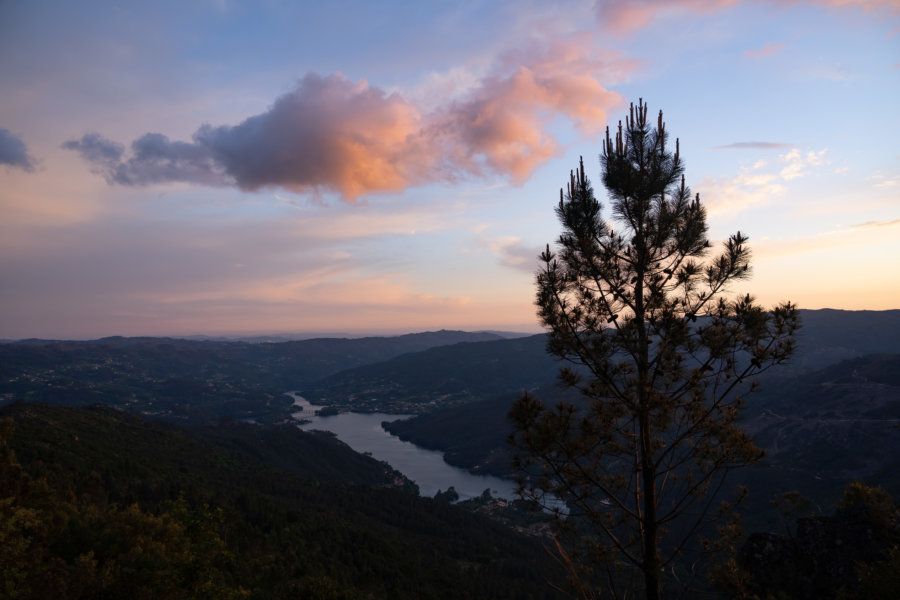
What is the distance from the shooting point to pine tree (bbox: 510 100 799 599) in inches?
428

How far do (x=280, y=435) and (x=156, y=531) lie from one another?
502ft

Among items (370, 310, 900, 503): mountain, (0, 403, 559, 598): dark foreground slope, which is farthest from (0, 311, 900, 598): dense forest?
(370, 310, 900, 503): mountain

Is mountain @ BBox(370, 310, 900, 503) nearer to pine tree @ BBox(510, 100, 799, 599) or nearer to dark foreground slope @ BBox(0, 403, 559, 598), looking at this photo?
dark foreground slope @ BBox(0, 403, 559, 598)

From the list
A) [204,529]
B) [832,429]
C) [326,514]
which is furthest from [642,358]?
[832,429]

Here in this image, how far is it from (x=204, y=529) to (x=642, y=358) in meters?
23.6

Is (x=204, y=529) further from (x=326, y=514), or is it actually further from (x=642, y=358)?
(x=326, y=514)

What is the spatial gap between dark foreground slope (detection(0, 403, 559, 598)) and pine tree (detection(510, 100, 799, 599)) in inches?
808

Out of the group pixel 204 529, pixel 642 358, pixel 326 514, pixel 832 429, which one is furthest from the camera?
pixel 832 429

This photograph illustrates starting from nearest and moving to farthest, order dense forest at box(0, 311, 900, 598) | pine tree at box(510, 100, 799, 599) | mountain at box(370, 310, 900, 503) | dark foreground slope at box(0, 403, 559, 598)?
pine tree at box(510, 100, 799, 599)
dense forest at box(0, 311, 900, 598)
dark foreground slope at box(0, 403, 559, 598)
mountain at box(370, 310, 900, 503)

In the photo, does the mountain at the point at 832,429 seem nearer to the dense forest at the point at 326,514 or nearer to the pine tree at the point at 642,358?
the dense forest at the point at 326,514

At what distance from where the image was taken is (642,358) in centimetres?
1131

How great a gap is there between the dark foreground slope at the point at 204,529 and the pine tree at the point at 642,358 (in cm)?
2052

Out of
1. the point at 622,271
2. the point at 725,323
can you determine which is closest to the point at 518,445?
the point at 622,271

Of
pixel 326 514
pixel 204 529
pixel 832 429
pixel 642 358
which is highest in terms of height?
pixel 642 358
